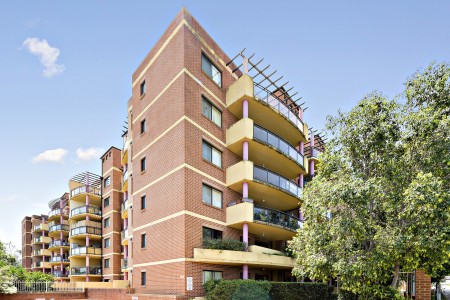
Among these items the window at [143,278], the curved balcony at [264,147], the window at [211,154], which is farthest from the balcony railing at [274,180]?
the window at [143,278]

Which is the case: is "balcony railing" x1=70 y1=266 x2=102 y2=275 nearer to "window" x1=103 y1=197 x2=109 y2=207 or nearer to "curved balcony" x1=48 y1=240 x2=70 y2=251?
"window" x1=103 y1=197 x2=109 y2=207

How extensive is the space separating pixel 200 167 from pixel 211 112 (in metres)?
4.27

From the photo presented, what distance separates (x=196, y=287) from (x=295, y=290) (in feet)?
19.5

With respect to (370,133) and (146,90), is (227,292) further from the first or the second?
(146,90)

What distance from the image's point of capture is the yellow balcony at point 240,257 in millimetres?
19719

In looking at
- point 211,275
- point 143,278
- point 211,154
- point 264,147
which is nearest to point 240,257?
point 211,275

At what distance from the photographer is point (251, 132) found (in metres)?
23.4

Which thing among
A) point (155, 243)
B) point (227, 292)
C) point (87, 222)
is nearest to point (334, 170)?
point (227, 292)

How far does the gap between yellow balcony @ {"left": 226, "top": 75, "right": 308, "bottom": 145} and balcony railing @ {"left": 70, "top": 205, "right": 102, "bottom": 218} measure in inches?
1181

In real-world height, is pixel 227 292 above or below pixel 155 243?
below

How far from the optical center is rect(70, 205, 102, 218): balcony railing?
153ft

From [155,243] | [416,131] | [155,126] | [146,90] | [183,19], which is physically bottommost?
[155,243]

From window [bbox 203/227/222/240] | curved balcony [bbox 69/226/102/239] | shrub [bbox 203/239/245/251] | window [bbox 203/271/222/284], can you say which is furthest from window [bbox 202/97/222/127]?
curved balcony [bbox 69/226/102/239]

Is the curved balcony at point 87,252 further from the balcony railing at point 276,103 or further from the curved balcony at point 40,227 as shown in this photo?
the balcony railing at point 276,103
